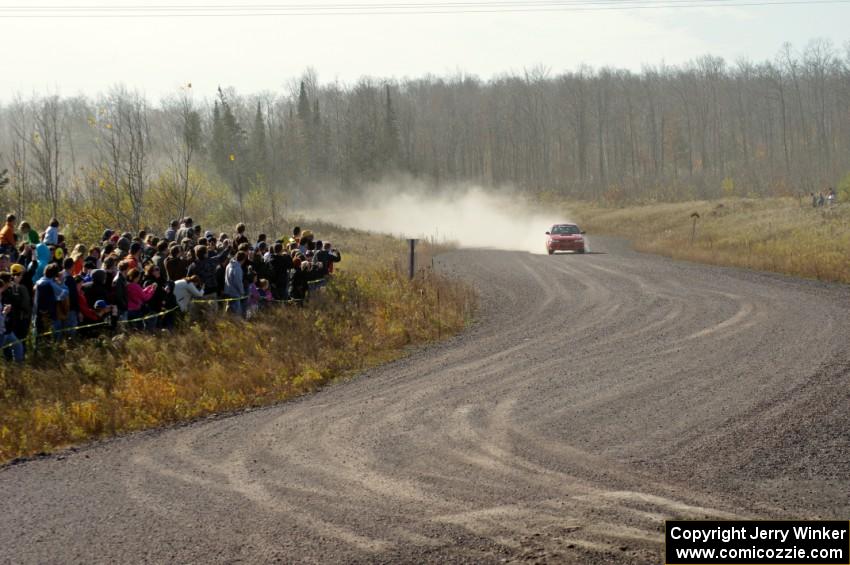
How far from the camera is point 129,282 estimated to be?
16250mm

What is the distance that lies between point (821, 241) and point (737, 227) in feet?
41.9

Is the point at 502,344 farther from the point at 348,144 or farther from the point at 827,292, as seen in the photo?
the point at 348,144

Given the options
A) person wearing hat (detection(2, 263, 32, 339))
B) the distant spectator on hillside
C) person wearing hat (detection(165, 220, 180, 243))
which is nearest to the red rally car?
person wearing hat (detection(165, 220, 180, 243))

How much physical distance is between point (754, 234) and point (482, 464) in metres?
38.2

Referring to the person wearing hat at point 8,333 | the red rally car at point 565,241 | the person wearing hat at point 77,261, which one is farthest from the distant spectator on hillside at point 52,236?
the red rally car at point 565,241

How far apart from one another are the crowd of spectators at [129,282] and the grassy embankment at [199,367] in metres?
0.47

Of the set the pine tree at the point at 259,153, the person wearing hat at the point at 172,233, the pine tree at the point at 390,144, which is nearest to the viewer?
the person wearing hat at the point at 172,233

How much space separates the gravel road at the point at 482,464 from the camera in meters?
7.22

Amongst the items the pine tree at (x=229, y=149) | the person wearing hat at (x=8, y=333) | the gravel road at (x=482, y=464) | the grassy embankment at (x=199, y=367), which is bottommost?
the gravel road at (x=482, y=464)

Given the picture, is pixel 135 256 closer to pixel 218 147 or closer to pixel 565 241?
pixel 565 241

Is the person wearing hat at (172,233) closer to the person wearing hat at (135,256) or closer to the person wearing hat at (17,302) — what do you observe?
the person wearing hat at (135,256)

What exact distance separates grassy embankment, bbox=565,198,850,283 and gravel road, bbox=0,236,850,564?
49.5 feet

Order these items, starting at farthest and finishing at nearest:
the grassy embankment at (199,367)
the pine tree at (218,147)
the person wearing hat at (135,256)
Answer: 1. the pine tree at (218,147)
2. the person wearing hat at (135,256)
3. the grassy embankment at (199,367)

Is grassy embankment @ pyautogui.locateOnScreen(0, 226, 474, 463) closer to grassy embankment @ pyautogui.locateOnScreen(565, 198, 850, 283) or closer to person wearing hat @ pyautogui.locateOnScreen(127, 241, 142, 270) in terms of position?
person wearing hat @ pyautogui.locateOnScreen(127, 241, 142, 270)
